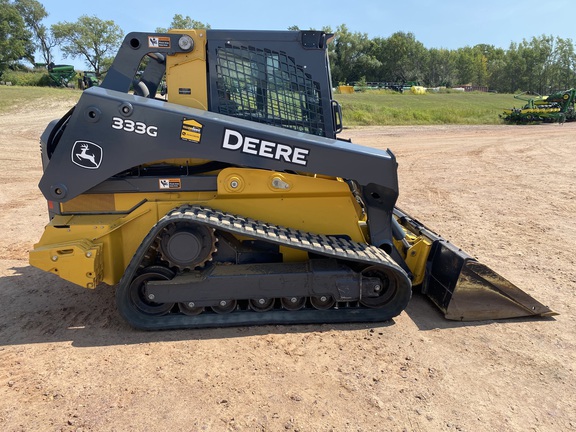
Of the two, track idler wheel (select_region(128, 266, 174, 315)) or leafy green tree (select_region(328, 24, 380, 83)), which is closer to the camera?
track idler wheel (select_region(128, 266, 174, 315))

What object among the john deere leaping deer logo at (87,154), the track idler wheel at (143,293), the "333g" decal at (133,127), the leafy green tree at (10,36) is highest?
the leafy green tree at (10,36)

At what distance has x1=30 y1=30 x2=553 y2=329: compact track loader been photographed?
380cm

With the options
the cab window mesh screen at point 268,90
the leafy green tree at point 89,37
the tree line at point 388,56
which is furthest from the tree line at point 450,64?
the cab window mesh screen at point 268,90

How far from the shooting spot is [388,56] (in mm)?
85875

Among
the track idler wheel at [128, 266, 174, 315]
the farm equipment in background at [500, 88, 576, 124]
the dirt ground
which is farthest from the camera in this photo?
the farm equipment in background at [500, 88, 576, 124]

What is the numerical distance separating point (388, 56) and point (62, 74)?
62651 mm

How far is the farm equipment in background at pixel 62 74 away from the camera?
1617 inches

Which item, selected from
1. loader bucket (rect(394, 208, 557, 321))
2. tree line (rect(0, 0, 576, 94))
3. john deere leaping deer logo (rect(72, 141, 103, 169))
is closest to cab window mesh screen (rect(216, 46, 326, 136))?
john deere leaping deer logo (rect(72, 141, 103, 169))

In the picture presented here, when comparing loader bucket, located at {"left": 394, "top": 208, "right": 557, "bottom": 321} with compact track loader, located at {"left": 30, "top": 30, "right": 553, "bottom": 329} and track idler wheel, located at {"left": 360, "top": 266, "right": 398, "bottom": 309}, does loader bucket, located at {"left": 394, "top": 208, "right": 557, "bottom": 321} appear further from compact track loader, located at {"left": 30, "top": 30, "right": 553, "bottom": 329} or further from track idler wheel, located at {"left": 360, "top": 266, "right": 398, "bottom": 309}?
track idler wheel, located at {"left": 360, "top": 266, "right": 398, "bottom": 309}

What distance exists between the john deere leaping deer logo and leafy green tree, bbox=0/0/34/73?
59.6m

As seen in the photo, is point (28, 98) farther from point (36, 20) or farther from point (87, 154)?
point (36, 20)

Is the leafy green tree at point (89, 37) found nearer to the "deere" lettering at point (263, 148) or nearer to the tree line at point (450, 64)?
the tree line at point (450, 64)

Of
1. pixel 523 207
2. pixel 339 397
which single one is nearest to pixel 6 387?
pixel 339 397

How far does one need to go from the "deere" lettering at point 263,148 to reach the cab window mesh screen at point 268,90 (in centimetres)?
50
